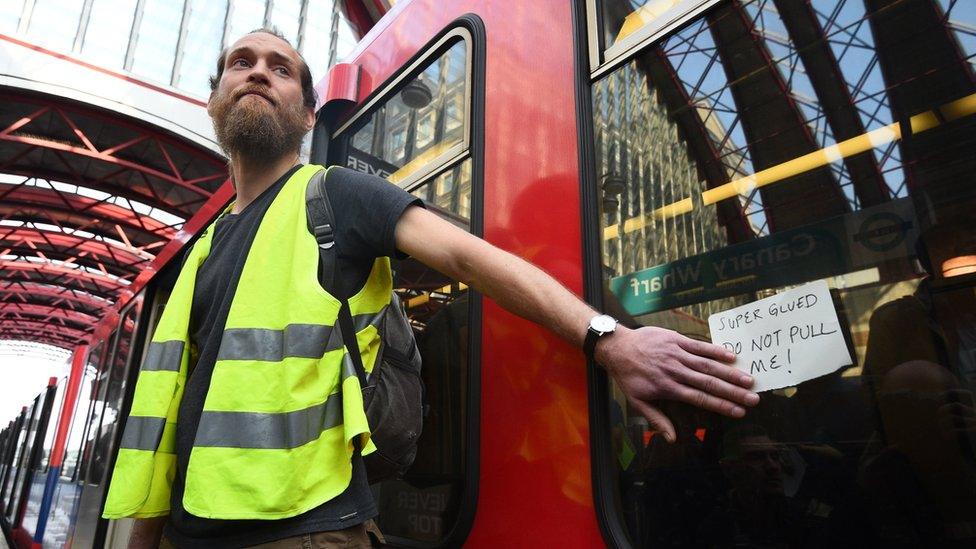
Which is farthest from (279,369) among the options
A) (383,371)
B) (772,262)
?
(772,262)

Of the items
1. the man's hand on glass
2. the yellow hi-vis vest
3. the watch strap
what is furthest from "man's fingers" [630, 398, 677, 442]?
the yellow hi-vis vest

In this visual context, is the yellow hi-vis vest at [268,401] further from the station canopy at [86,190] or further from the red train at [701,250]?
the station canopy at [86,190]

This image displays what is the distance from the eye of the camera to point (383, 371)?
1144mm

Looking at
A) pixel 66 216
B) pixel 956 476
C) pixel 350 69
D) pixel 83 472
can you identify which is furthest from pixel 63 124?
pixel 956 476

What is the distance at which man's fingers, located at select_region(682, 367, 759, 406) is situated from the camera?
2.77 ft

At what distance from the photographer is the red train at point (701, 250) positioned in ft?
2.40

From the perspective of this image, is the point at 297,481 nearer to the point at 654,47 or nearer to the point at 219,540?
the point at 219,540

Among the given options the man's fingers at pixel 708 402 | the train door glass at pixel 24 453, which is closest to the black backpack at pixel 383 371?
the man's fingers at pixel 708 402

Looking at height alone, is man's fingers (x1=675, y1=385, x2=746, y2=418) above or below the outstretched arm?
below

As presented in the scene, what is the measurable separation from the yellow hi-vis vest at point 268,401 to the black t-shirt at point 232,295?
0.03 m

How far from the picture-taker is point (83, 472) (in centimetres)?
394

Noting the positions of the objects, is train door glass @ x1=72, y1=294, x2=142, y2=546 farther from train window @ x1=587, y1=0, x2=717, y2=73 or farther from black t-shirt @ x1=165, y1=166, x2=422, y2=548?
train window @ x1=587, y1=0, x2=717, y2=73

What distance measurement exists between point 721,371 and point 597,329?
7.4 inches

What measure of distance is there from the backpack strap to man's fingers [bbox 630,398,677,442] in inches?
18.6
